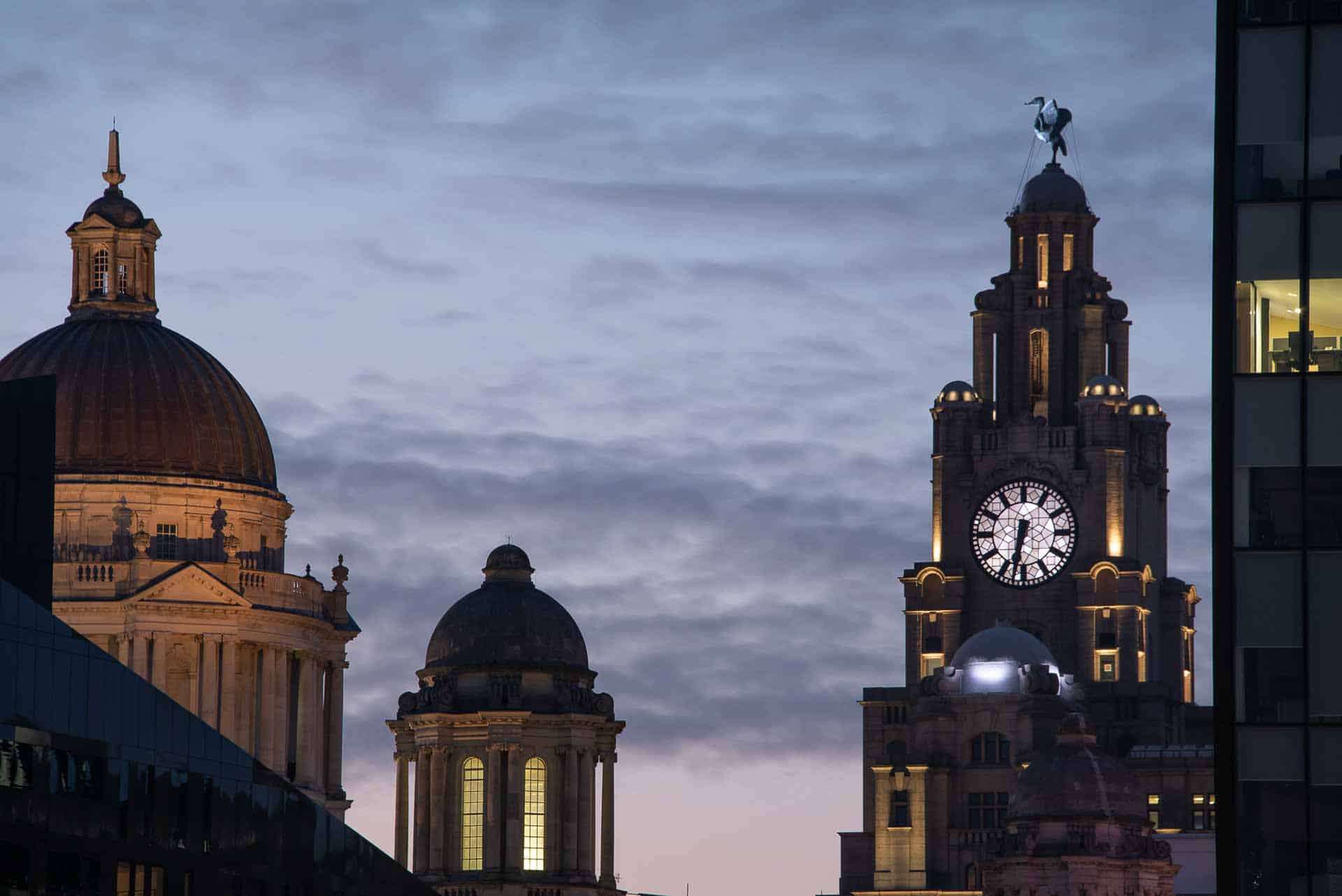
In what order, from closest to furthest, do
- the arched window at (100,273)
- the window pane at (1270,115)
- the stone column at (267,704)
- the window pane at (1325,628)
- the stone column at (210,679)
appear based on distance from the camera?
the window pane at (1325,628) → the window pane at (1270,115) → the stone column at (210,679) → the stone column at (267,704) → the arched window at (100,273)

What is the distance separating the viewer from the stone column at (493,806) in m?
193

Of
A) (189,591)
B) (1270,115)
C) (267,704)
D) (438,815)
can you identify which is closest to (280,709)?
(267,704)

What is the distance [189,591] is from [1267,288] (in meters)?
113

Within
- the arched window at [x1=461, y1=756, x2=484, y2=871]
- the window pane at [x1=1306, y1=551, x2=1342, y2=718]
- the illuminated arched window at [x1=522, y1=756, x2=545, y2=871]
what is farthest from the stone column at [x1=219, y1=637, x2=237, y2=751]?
the window pane at [x1=1306, y1=551, x2=1342, y2=718]

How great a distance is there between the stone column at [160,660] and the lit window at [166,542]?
397 cm

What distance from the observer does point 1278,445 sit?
76312mm

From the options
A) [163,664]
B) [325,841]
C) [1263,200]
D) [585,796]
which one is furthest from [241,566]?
[1263,200]

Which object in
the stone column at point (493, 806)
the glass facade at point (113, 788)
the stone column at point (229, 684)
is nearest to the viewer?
the glass facade at point (113, 788)

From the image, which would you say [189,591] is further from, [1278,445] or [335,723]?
[1278,445]

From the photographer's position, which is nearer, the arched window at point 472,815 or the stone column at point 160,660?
the stone column at point 160,660

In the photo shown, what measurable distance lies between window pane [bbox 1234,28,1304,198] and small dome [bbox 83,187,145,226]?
12452 cm

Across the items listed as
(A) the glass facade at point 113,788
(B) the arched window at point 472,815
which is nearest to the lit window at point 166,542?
(B) the arched window at point 472,815

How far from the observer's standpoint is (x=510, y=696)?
19550cm

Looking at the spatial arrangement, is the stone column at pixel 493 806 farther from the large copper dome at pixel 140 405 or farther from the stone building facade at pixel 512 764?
the large copper dome at pixel 140 405
